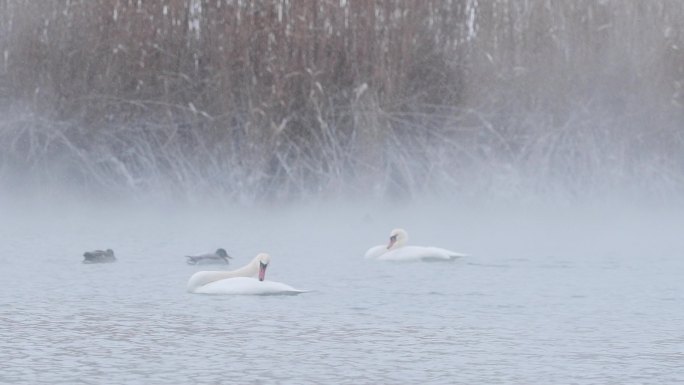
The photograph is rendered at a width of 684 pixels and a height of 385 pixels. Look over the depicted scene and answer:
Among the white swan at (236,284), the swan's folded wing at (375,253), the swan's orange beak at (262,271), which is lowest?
the swan's folded wing at (375,253)

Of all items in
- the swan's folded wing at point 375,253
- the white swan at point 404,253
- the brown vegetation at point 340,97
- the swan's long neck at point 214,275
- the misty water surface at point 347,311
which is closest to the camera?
the misty water surface at point 347,311

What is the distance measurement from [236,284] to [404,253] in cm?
293

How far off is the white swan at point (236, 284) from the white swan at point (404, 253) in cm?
242

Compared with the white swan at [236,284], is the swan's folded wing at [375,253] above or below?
below

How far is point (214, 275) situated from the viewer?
1257 centimetres

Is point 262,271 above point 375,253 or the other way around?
above

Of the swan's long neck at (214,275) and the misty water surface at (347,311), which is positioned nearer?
the misty water surface at (347,311)

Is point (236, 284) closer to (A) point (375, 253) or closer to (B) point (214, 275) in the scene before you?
(B) point (214, 275)

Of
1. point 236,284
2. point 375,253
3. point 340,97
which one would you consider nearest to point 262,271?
point 236,284

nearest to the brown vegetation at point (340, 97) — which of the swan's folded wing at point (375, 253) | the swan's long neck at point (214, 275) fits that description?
the swan's folded wing at point (375, 253)

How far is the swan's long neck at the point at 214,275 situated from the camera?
40.8 feet

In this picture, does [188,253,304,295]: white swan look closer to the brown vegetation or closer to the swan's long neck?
the swan's long neck

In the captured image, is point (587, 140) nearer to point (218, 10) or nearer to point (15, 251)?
point (218, 10)

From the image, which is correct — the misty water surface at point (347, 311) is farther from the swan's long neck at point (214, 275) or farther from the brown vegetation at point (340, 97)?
the brown vegetation at point (340, 97)
